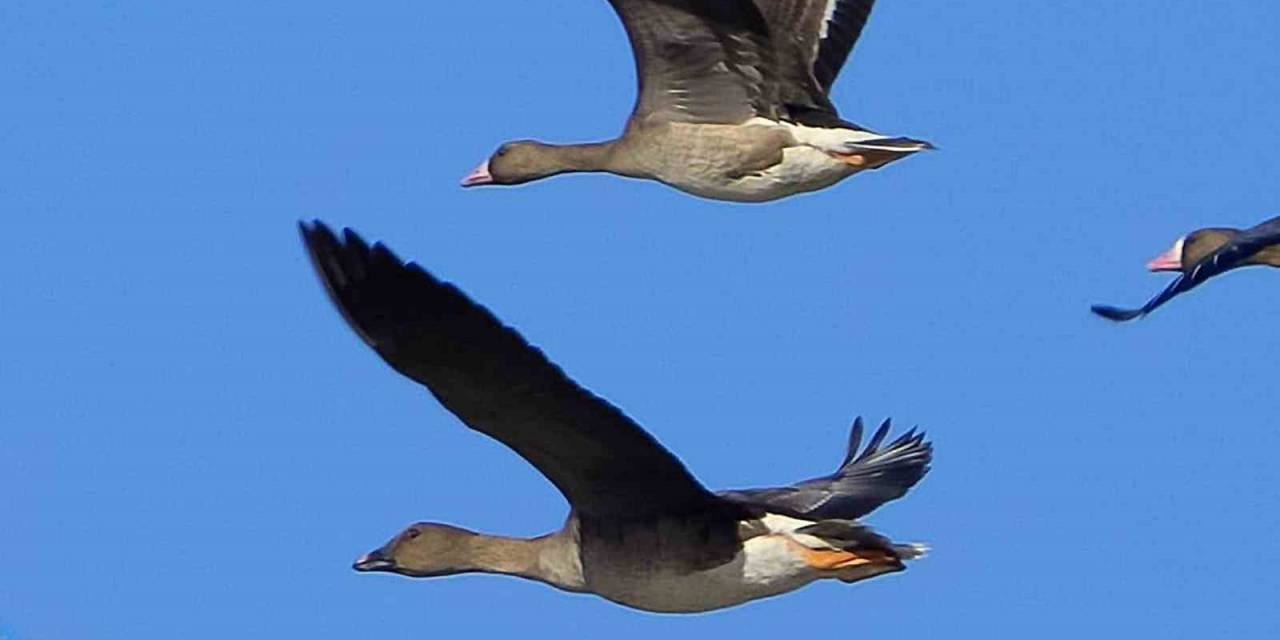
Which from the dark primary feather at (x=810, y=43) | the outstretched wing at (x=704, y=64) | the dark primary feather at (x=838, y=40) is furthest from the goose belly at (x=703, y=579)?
the dark primary feather at (x=838, y=40)

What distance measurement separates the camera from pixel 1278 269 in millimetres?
17594

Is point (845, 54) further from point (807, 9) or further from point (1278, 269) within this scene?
point (1278, 269)

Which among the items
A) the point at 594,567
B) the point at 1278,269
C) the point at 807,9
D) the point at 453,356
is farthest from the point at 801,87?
the point at 453,356

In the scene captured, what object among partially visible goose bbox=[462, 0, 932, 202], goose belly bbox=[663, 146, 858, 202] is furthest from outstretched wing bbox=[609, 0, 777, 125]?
goose belly bbox=[663, 146, 858, 202]

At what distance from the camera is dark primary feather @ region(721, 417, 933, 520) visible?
50.0 feet

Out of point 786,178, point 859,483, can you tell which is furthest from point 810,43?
point 859,483

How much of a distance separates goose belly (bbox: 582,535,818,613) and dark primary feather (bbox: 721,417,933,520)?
681 millimetres

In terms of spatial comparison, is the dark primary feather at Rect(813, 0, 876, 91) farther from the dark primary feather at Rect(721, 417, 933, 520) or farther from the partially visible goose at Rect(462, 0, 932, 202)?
the dark primary feather at Rect(721, 417, 933, 520)

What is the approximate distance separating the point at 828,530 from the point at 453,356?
2.01 m

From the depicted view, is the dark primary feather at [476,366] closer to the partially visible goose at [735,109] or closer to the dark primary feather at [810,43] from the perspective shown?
the partially visible goose at [735,109]

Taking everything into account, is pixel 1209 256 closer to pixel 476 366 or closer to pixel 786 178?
pixel 786 178

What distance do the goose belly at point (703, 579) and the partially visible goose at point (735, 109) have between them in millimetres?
3213

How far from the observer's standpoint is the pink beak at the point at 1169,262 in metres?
19.0

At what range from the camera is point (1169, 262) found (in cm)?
1908
